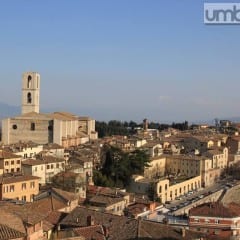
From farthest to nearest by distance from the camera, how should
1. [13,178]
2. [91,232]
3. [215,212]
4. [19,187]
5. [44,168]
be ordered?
[44,168] → [13,178] → [19,187] → [215,212] → [91,232]

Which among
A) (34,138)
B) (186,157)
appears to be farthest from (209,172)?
(34,138)

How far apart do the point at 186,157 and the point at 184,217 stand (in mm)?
20338

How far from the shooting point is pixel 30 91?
182 feet

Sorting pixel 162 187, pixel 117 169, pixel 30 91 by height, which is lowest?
pixel 162 187

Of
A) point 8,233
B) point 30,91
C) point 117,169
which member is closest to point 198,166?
point 117,169

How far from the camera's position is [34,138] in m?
48.5

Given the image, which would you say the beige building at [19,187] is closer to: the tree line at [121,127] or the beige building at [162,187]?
the beige building at [162,187]

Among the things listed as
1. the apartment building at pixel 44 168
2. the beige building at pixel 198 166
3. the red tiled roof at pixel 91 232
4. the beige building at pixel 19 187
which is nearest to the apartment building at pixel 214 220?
the red tiled roof at pixel 91 232

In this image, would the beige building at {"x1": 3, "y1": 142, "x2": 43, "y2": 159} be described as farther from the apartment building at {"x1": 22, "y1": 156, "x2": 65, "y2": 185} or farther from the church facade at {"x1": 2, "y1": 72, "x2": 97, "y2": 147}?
the church facade at {"x1": 2, "y1": 72, "x2": 97, "y2": 147}

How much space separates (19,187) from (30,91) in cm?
3000

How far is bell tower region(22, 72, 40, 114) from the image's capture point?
55400mm

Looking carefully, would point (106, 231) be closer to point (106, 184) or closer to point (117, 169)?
point (106, 184)

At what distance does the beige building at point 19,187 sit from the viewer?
1001 inches

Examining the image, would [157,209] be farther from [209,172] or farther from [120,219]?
[209,172]
